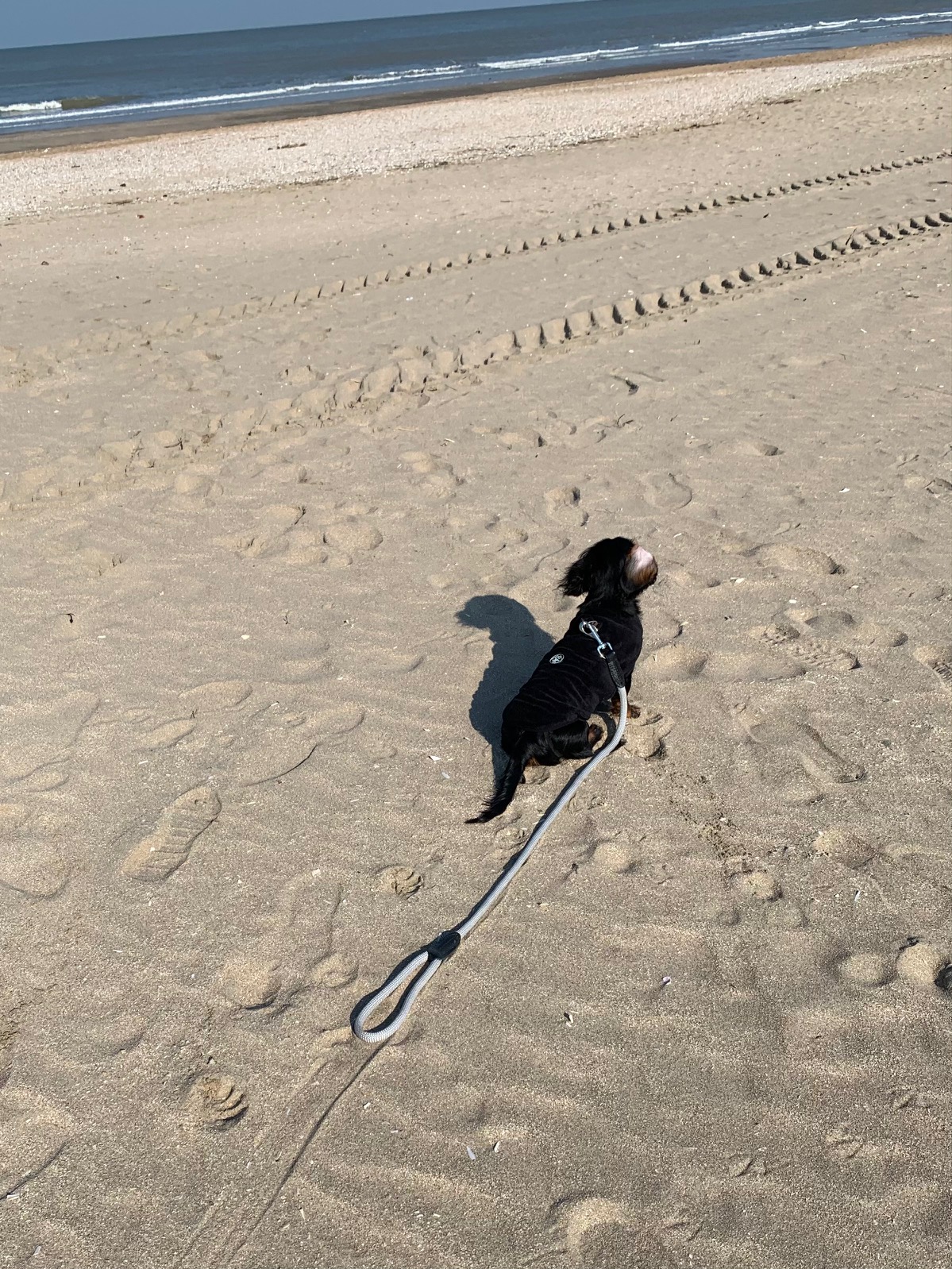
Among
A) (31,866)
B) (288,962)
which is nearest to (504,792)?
(288,962)

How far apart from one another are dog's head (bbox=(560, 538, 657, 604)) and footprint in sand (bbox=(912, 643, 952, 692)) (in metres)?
1.09

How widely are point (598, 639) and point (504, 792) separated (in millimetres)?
625

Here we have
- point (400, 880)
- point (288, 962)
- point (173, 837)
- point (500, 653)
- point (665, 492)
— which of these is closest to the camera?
point (288, 962)

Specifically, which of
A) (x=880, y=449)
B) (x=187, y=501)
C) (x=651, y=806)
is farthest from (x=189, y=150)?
(x=651, y=806)

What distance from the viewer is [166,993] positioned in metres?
2.59

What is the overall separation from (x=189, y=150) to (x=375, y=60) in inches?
1264

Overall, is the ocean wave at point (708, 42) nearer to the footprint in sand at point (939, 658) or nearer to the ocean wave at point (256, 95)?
the ocean wave at point (256, 95)

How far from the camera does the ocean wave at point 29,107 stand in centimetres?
3192

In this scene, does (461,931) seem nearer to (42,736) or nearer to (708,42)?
(42,736)

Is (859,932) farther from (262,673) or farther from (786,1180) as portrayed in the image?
(262,673)

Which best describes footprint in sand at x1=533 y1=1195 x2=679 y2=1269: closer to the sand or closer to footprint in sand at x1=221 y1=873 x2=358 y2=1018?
the sand

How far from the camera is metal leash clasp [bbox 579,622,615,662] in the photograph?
10.8 feet

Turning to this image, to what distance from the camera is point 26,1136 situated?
2242mm

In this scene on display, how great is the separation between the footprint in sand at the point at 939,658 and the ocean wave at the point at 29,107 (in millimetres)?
36035
